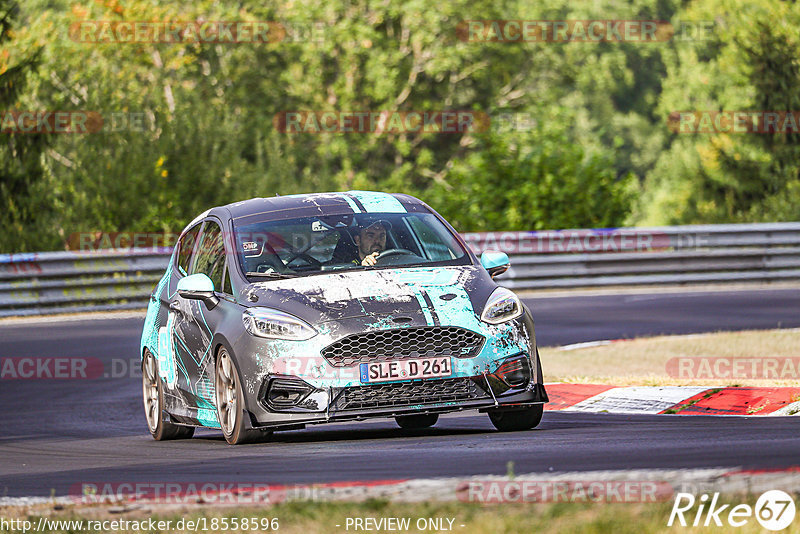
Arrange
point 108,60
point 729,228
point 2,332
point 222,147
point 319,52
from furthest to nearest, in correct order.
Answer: point 319,52 < point 108,60 < point 222,147 < point 729,228 < point 2,332

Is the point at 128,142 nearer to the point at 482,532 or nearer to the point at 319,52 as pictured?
the point at 319,52

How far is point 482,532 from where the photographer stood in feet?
16.2

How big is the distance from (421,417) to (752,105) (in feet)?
97.4

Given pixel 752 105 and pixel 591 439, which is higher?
pixel 591 439

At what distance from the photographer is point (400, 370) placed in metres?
8.56

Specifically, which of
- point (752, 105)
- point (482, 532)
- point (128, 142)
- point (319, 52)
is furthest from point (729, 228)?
point (319, 52)

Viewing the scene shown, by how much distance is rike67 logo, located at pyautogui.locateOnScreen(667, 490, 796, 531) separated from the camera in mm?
4914

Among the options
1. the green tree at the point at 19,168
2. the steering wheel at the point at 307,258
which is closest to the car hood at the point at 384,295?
the steering wheel at the point at 307,258

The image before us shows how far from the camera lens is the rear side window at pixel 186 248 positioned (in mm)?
10695

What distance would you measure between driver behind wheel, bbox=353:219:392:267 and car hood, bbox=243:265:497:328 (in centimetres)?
32

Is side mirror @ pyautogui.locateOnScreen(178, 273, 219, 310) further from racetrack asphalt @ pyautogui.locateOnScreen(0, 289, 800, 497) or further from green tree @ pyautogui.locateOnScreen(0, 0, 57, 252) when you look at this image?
green tree @ pyautogui.locateOnScreen(0, 0, 57, 252)
